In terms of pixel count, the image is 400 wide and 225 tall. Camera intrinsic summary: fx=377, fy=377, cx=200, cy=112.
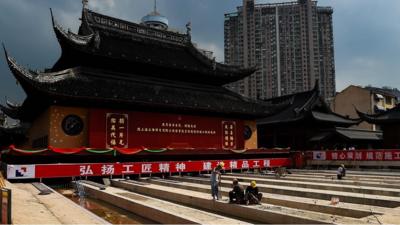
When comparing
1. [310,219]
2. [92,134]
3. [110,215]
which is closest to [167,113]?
[92,134]

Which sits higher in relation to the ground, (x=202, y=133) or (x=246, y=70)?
(x=246, y=70)

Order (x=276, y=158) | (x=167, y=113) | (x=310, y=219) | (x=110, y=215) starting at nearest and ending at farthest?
(x=310, y=219)
(x=110, y=215)
(x=167, y=113)
(x=276, y=158)

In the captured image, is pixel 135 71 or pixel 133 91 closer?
pixel 133 91

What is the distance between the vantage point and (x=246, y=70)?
120 feet

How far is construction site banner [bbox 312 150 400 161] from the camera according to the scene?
30641mm

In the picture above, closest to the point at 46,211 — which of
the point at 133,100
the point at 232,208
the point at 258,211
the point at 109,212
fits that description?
the point at 109,212

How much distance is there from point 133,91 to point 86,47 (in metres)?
4.57

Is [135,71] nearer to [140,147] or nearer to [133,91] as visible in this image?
[133,91]

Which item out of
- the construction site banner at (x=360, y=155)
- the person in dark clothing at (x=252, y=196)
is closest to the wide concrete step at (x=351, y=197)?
the person in dark clothing at (x=252, y=196)

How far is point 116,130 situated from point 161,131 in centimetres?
382

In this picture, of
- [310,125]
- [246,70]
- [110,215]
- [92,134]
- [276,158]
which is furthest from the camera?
[310,125]

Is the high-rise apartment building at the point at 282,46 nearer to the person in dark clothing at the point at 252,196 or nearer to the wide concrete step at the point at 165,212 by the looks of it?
the wide concrete step at the point at 165,212

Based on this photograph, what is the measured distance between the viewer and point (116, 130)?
27.8 m

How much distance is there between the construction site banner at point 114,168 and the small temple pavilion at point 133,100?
879 mm
